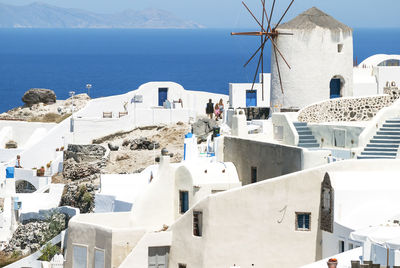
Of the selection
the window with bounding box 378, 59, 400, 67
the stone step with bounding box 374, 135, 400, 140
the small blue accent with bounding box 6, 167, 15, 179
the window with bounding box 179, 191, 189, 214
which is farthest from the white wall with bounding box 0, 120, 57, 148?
the stone step with bounding box 374, 135, 400, 140

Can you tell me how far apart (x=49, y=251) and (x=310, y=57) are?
1444cm

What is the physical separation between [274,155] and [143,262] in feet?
20.6

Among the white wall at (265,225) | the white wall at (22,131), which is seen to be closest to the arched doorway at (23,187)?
the white wall at (22,131)

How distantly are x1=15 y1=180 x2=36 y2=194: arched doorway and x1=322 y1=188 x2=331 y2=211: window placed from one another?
2755 cm

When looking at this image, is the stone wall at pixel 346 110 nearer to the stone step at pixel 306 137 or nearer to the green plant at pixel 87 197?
the stone step at pixel 306 137

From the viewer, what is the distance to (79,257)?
131ft

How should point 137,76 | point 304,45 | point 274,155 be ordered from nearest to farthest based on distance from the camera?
point 274,155, point 304,45, point 137,76

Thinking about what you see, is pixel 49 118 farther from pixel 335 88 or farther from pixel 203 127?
pixel 335 88

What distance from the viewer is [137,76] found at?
651 ft

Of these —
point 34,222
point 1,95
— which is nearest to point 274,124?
point 34,222

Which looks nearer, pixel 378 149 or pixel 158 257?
pixel 158 257

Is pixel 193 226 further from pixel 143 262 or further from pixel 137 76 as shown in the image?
pixel 137 76

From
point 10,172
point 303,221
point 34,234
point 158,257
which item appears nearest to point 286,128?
point 303,221

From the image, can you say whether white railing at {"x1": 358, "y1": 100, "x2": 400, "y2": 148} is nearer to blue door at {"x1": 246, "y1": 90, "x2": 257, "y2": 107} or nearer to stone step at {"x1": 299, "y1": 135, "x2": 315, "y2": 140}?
stone step at {"x1": 299, "y1": 135, "x2": 315, "y2": 140}
